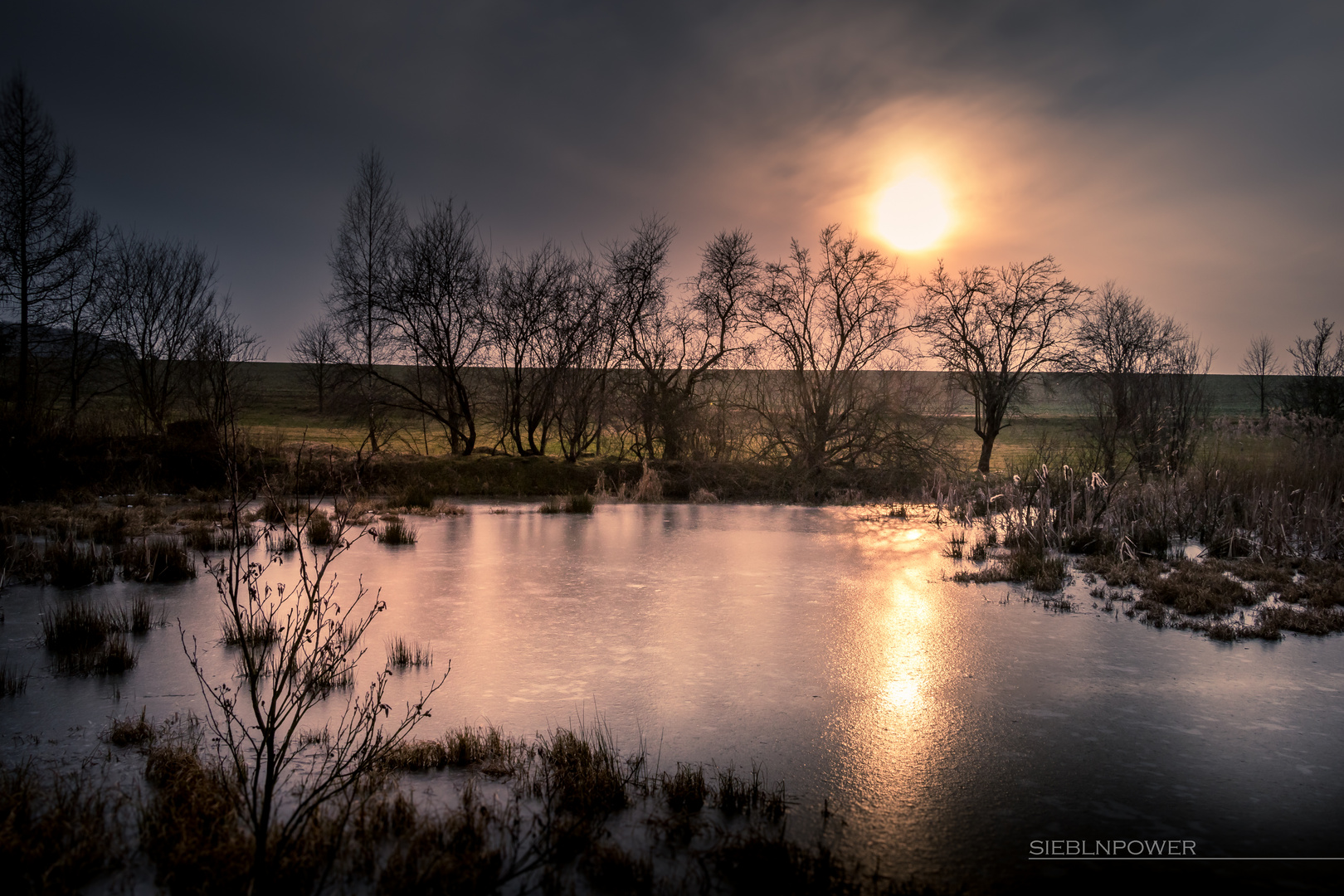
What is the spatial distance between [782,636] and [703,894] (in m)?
3.78

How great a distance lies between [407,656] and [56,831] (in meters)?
2.52

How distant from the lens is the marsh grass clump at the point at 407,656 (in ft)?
18.2

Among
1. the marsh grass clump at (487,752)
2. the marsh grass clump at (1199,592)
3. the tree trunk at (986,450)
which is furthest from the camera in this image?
the tree trunk at (986,450)

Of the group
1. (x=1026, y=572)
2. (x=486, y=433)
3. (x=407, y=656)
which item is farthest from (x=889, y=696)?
(x=486, y=433)

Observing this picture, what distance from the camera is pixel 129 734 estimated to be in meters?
4.16

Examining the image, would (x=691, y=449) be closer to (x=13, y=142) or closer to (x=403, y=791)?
(x=403, y=791)

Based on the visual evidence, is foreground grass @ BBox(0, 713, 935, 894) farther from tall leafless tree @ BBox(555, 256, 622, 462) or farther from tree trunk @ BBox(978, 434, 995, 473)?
tree trunk @ BBox(978, 434, 995, 473)

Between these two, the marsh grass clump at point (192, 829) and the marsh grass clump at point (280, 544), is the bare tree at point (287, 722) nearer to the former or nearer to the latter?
the marsh grass clump at point (192, 829)

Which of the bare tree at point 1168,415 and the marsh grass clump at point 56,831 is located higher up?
the bare tree at point 1168,415

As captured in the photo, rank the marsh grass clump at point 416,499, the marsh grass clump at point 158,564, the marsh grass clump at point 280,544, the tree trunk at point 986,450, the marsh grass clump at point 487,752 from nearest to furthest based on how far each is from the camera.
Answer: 1. the marsh grass clump at point 487,752
2. the marsh grass clump at point 158,564
3. the marsh grass clump at point 280,544
4. the marsh grass clump at point 416,499
5. the tree trunk at point 986,450

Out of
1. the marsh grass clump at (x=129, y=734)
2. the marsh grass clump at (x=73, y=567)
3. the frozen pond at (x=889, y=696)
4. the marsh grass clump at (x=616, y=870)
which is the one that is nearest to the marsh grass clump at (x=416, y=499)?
the frozen pond at (x=889, y=696)

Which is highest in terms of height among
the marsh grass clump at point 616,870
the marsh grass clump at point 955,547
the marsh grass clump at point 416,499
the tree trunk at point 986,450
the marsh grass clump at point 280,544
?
the tree trunk at point 986,450

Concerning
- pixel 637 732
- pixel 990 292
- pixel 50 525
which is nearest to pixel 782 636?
pixel 637 732

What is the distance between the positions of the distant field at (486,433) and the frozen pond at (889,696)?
250 centimetres
